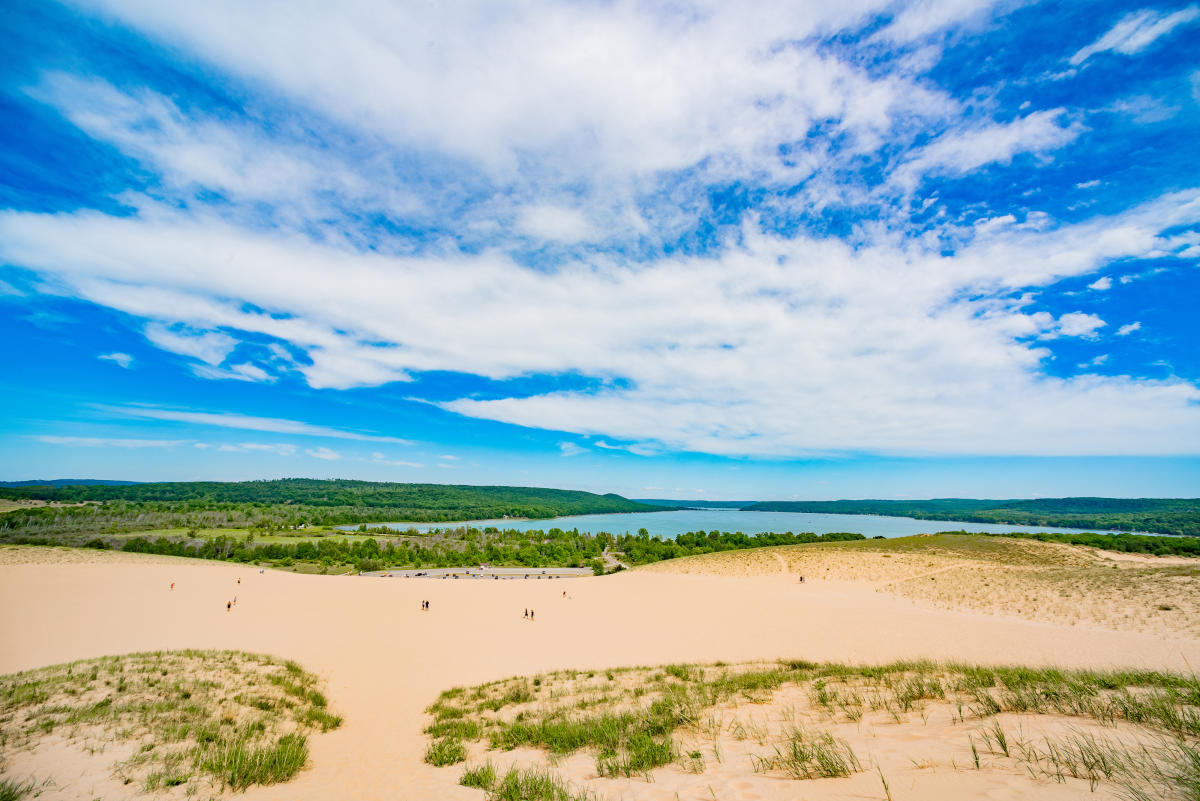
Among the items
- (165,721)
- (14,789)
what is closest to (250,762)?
(14,789)

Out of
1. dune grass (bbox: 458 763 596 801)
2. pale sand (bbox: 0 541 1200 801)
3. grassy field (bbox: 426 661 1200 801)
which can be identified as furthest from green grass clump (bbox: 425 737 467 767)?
dune grass (bbox: 458 763 596 801)

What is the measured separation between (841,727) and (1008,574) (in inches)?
1486

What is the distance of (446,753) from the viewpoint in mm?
9945

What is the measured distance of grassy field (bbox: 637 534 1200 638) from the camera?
22953 millimetres

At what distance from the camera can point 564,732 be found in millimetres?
9750

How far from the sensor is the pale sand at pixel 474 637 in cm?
837

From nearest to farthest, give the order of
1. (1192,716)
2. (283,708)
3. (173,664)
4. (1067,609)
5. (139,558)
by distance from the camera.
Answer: (1192,716)
(283,708)
(173,664)
(1067,609)
(139,558)

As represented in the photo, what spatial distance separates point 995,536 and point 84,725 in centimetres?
7131

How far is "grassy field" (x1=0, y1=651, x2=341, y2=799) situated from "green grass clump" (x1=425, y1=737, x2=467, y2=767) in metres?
2.57

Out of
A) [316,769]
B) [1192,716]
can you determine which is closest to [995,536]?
[1192,716]

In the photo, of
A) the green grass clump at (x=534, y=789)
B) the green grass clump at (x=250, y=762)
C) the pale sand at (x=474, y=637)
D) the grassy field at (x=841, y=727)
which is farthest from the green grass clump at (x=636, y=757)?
the green grass clump at (x=250, y=762)

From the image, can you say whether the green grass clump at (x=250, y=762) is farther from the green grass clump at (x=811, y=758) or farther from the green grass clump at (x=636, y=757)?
the green grass clump at (x=811, y=758)

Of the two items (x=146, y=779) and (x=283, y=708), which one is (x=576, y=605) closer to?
(x=283, y=708)

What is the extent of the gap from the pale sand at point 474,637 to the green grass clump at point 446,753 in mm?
332
